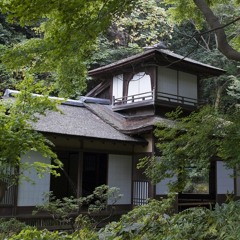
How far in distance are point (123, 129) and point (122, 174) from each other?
5.21 feet

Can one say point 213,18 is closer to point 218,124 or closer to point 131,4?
point 131,4

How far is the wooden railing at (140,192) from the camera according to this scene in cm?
1201

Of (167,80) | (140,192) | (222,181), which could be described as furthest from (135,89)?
(222,181)

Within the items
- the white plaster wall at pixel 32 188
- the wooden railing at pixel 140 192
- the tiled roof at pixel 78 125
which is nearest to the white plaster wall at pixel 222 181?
the wooden railing at pixel 140 192

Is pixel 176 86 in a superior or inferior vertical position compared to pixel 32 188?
superior

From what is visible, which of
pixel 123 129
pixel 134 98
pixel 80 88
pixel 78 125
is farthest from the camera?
pixel 134 98

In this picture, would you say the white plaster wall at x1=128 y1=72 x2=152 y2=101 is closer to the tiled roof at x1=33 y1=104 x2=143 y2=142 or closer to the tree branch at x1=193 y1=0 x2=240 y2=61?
the tiled roof at x1=33 y1=104 x2=143 y2=142

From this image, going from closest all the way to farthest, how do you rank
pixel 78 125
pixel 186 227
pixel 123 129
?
pixel 186 227, pixel 78 125, pixel 123 129

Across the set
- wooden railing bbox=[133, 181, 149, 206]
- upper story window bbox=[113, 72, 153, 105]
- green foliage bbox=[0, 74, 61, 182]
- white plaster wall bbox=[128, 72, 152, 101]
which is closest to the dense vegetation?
green foliage bbox=[0, 74, 61, 182]

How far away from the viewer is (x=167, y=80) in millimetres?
13719

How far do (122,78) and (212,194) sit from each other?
6.18m

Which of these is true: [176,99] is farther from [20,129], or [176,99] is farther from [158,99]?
[20,129]

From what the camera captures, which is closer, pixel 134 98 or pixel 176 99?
pixel 176 99

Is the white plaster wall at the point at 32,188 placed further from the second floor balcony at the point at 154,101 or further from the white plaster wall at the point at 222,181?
the white plaster wall at the point at 222,181
